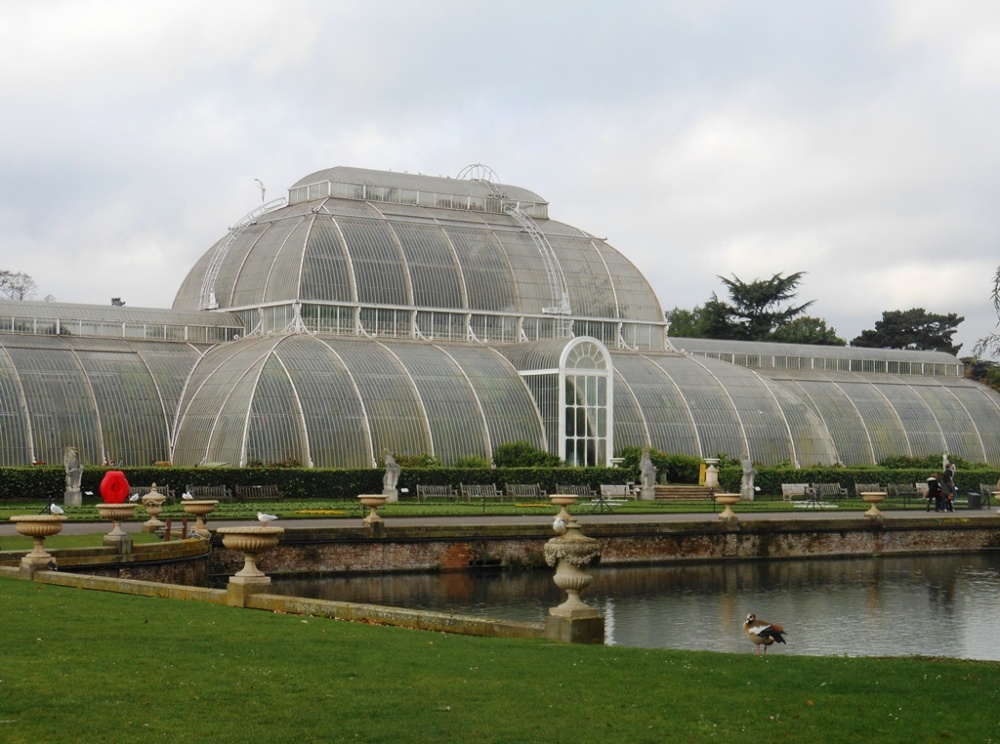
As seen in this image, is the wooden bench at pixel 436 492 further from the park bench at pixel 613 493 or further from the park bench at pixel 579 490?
the park bench at pixel 613 493

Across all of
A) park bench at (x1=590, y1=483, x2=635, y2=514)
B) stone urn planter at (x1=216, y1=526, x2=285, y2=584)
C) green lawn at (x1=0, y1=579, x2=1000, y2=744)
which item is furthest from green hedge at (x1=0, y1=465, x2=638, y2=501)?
green lawn at (x1=0, y1=579, x2=1000, y2=744)

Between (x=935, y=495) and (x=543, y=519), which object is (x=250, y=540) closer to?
(x=543, y=519)

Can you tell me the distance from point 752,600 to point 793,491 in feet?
95.6

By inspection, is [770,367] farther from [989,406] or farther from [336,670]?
[336,670]

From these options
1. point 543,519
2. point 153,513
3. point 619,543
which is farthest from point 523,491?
point 153,513

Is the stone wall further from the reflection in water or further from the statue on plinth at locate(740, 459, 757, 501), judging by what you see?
the statue on plinth at locate(740, 459, 757, 501)

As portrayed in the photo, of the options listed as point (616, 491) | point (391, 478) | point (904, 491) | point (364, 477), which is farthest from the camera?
point (904, 491)

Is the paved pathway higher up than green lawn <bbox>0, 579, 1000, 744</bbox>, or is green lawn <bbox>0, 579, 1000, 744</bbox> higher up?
the paved pathway

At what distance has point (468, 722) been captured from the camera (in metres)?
14.3

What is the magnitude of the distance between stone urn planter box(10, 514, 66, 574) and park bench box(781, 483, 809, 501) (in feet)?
141

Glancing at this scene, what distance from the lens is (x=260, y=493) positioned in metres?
55.4

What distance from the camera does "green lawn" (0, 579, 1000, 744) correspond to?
13.9 meters

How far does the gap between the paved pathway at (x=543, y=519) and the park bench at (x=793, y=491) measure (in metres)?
6.02

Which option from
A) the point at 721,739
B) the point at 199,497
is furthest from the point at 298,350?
the point at 721,739
